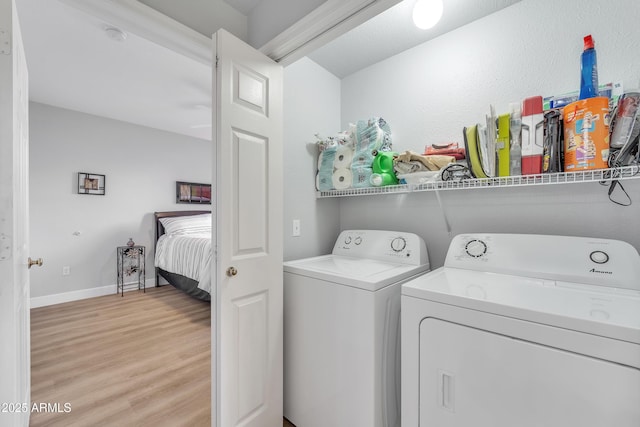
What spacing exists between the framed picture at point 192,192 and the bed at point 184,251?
25 cm

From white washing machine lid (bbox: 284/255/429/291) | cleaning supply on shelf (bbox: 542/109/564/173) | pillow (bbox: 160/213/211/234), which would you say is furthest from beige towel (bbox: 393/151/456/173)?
pillow (bbox: 160/213/211/234)

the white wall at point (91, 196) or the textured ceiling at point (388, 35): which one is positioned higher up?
the textured ceiling at point (388, 35)

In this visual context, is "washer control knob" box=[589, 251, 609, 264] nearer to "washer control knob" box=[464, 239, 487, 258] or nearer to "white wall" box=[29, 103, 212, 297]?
"washer control knob" box=[464, 239, 487, 258]

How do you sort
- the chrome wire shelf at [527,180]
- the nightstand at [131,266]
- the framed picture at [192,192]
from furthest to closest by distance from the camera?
the framed picture at [192,192] < the nightstand at [131,266] < the chrome wire shelf at [527,180]

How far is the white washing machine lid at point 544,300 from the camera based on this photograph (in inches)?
29.2

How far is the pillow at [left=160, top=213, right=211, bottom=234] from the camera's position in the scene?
4109 millimetres

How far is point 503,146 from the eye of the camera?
128 cm

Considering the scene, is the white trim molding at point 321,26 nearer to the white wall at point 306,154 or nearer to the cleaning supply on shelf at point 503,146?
the white wall at point 306,154

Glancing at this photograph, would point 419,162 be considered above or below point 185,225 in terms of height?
above

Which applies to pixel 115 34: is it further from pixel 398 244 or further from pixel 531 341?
pixel 531 341

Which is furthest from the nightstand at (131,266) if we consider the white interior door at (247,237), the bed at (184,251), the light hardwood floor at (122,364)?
the white interior door at (247,237)

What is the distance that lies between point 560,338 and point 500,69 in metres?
1.43

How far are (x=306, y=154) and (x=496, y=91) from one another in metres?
1.19

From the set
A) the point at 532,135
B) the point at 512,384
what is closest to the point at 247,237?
the point at 512,384
